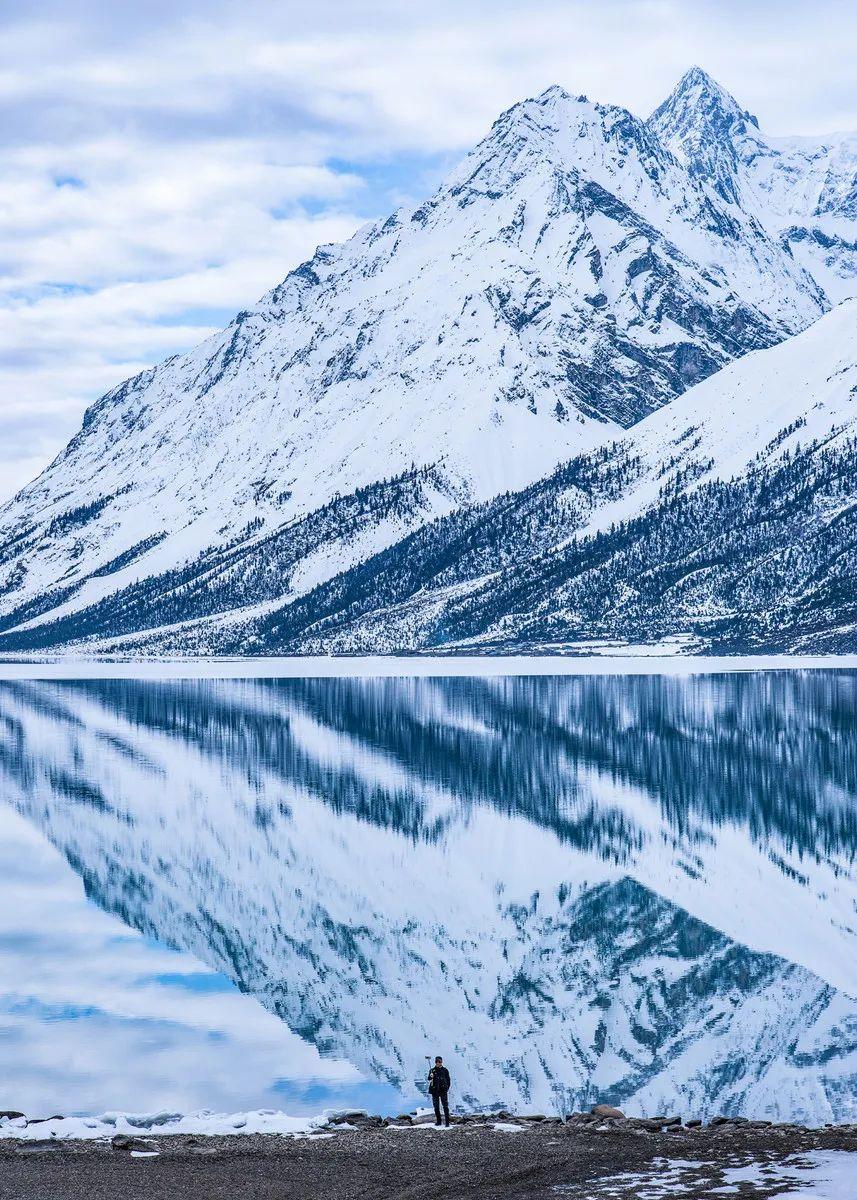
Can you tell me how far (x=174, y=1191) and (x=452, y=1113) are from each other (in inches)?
466

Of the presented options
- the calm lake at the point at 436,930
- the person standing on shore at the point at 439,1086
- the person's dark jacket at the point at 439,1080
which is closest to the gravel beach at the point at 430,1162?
the person standing on shore at the point at 439,1086

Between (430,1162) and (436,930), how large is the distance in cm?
3193

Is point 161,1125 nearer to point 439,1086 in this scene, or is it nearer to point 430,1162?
point 439,1086

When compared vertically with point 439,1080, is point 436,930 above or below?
above

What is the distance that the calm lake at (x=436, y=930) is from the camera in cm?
4812

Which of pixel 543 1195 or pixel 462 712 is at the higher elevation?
pixel 462 712

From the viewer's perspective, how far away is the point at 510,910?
72.5 m

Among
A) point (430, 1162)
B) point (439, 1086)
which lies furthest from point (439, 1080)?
point (430, 1162)

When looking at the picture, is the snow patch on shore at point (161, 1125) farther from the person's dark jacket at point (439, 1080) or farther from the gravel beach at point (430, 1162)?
the person's dark jacket at point (439, 1080)

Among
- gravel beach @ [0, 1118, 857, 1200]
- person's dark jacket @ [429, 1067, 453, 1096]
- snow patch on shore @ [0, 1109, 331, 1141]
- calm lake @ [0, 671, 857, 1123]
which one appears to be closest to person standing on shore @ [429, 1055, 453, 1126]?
person's dark jacket @ [429, 1067, 453, 1096]

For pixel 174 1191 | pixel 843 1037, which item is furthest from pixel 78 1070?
pixel 843 1037

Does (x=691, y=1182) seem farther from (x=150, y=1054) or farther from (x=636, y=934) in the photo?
(x=636, y=934)

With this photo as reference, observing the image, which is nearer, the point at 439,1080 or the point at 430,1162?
the point at 430,1162

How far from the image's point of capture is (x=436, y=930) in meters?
68.3
